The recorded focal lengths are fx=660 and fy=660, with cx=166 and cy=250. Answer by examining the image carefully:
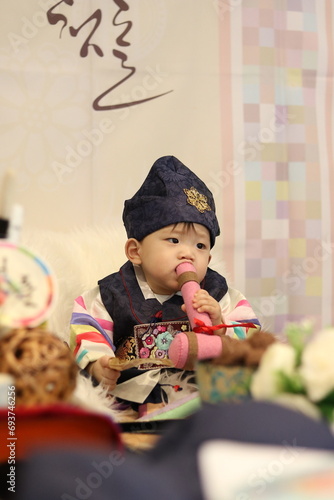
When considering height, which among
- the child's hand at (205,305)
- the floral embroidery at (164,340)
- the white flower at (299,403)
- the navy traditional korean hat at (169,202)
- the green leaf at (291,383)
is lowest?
the floral embroidery at (164,340)

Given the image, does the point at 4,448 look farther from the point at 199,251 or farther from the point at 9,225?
the point at 199,251

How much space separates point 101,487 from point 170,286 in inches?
44.7

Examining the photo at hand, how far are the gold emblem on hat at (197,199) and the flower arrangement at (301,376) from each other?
36.1 inches

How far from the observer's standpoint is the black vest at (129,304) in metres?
1.60

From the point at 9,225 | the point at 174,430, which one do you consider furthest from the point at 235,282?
the point at 174,430

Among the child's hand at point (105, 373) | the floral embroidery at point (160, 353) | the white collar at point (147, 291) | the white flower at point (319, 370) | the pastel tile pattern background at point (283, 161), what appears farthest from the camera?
the pastel tile pattern background at point (283, 161)

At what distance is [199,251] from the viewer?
5.32ft

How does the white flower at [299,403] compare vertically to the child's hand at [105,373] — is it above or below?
above

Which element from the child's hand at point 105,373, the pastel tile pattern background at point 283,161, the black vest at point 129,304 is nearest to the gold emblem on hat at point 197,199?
the black vest at point 129,304

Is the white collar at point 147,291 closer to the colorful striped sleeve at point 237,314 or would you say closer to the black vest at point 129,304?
the black vest at point 129,304

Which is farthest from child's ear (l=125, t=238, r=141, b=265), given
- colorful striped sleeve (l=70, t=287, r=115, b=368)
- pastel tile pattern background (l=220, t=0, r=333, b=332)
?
→ pastel tile pattern background (l=220, t=0, r=333, b=332)

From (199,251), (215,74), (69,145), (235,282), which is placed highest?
(215,74)

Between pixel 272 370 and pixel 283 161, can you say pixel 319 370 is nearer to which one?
pixel 272 370

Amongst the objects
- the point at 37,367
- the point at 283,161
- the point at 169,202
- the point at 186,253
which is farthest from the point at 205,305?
the point at 283,161
